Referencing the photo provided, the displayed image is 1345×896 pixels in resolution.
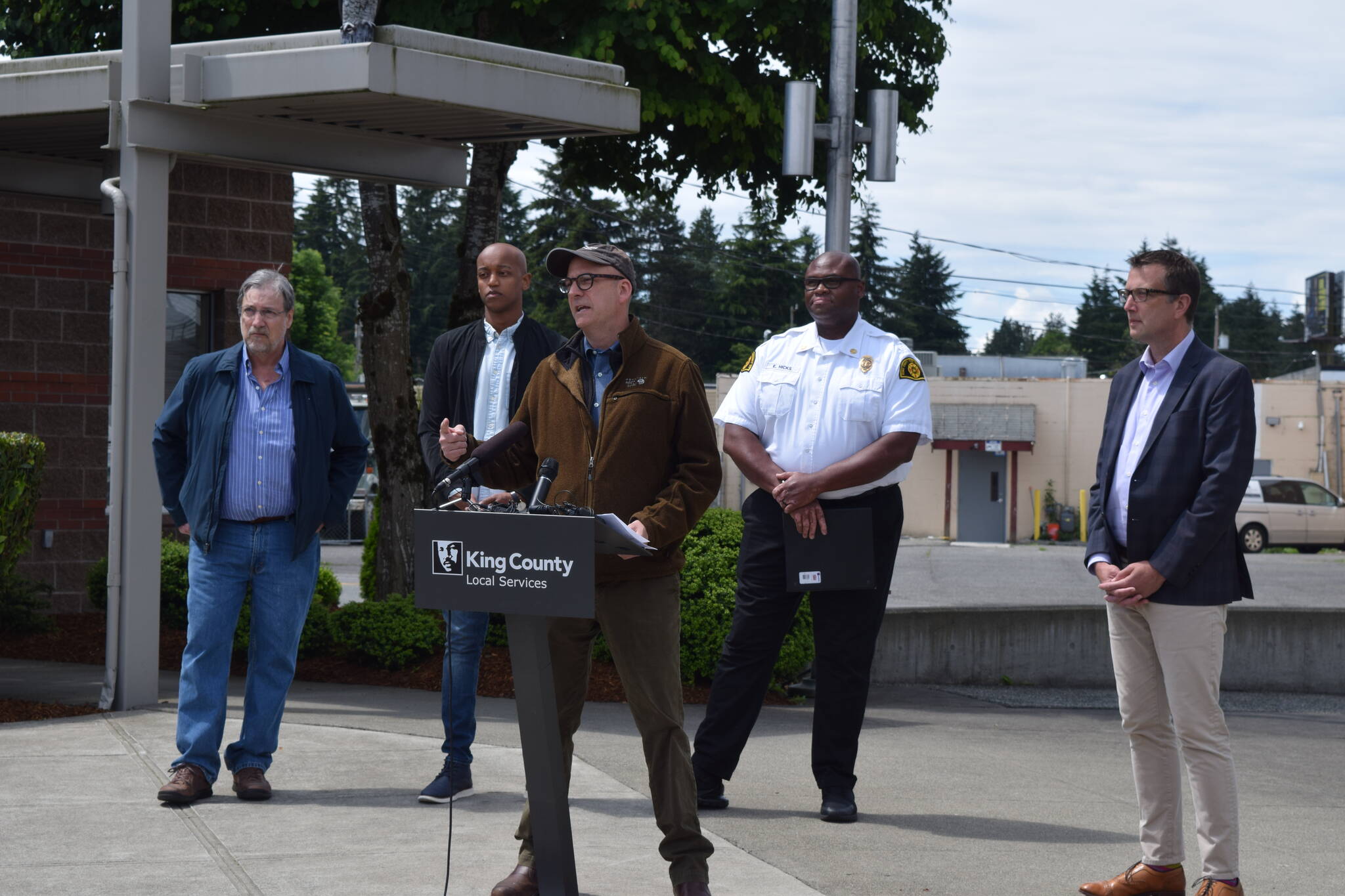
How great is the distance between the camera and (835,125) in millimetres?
10469

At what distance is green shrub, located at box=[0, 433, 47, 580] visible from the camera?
26.3 feet

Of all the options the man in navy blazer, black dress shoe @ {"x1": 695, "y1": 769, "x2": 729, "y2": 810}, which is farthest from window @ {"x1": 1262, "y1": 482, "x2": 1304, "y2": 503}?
the man in navy blazer

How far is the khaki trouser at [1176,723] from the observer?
4859 mm

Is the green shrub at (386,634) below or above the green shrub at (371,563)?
below

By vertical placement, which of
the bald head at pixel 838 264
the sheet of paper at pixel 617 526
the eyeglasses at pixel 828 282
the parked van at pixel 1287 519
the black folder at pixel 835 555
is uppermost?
the bald head at pixel 838 264

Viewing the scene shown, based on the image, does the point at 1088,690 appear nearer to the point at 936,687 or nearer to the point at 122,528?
the point at 936,687

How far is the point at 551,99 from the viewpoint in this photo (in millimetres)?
8227

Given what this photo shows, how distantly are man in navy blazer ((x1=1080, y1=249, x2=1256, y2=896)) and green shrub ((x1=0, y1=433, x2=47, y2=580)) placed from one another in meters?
5.66

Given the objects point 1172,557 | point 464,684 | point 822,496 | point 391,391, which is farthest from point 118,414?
point 1172,557

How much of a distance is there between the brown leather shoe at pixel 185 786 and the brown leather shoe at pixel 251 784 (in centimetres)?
11

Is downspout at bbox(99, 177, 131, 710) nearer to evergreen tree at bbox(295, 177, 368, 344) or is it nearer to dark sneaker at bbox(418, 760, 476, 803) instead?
dark sneaker at bbox(418, 760, 476, 803)

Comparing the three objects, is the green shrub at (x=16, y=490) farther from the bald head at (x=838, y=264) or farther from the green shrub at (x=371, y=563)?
the bald head at (x=838, y=264)

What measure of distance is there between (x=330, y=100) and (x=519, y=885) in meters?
4.61

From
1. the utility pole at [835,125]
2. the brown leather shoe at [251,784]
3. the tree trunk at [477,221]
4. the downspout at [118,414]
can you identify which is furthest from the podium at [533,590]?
the tree trunk at [477,221]
